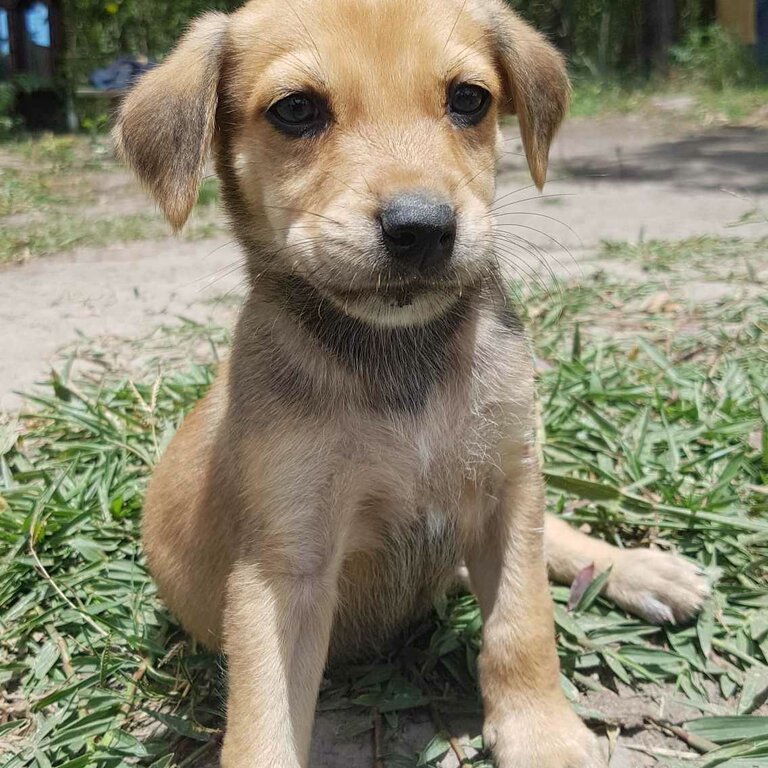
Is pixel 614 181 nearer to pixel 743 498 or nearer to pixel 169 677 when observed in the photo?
pixel 743 498

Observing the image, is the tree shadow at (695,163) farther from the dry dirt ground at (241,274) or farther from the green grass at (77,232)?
the green grass at (77,232)

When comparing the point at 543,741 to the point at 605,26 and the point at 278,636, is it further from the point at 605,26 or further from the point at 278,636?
the point at 605,26

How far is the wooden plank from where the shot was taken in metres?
20.8

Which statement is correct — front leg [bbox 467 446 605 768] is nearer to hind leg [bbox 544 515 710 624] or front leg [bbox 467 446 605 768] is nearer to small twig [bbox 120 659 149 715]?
hind leg [bbox 544 515 710 624]

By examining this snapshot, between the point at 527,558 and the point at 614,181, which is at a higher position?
the point at 527,558

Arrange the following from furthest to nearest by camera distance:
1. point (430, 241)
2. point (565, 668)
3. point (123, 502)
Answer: point (123, 502) < point (565, 668) < point (430, 241)

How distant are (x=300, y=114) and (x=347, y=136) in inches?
7.9

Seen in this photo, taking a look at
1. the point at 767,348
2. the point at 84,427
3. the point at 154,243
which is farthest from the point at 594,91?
the point at 84,427

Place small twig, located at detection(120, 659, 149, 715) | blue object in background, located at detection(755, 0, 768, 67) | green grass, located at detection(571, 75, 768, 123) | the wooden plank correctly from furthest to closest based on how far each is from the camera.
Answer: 1. the wooden plank
2. blue object in background, located at detection(755, 0, 768, 67)
3. green grass, located at detection(571, 75, 768, 123)
4. small twig, located at detection(120, 659, 149, 715)

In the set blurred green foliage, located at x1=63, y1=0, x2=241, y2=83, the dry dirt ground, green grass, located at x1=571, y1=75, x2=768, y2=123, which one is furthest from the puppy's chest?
blurred green foliage, located at x1=63, y1=0, x2=241, y2=83

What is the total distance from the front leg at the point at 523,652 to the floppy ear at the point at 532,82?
119cm

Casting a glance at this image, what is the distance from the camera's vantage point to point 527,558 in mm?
2750

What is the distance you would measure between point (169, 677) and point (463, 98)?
220cm

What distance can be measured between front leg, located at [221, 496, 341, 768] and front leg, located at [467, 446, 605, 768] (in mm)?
536
